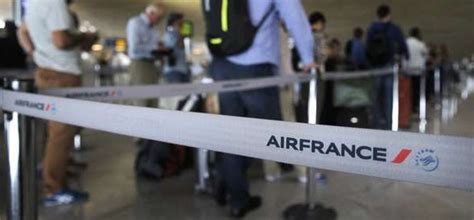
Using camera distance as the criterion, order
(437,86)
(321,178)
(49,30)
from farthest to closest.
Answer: (437,86), (321,178), (49,30)

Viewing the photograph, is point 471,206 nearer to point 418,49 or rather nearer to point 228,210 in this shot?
point 228,210

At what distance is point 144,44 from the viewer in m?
5.82

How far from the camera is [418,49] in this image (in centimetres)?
771

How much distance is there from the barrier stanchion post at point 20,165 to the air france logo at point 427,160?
148 centimetres

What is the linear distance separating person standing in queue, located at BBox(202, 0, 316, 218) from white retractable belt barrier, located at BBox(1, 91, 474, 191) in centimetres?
131

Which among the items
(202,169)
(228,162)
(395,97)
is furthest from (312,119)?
(395,97)

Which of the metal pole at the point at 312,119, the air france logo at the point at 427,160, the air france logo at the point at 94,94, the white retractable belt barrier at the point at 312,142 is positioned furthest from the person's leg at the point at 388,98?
the air france logo at the point at 427,160

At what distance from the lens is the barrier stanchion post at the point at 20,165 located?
6.52ft

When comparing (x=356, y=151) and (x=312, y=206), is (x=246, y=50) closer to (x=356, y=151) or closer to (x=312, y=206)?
(x=312, y=206)

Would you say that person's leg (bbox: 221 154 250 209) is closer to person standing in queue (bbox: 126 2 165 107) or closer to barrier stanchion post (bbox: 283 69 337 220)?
barrier stanchion post (bbox: 283 69 337 220)

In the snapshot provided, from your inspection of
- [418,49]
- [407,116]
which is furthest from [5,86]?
[418,49]

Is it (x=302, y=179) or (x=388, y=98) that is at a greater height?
(x=388, y=98)

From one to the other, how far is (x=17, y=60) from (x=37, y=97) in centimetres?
318

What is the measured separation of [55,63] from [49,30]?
21 centimetres
